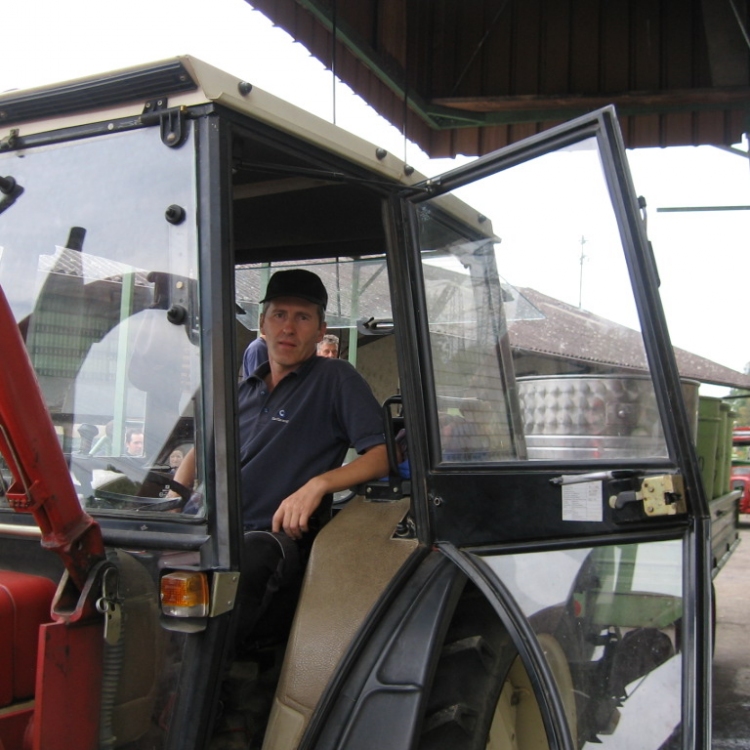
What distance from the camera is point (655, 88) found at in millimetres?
5258

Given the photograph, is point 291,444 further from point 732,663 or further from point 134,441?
point 732,663

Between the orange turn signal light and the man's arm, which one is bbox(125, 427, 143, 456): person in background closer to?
the orange turn signal light

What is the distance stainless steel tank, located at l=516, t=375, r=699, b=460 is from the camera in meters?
1.82

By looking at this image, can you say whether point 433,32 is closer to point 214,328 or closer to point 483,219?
point 483,219

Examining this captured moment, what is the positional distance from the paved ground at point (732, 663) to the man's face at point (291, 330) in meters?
3.09

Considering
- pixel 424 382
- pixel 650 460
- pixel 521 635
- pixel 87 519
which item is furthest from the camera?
pixel 424 382

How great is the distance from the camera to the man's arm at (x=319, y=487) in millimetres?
2016

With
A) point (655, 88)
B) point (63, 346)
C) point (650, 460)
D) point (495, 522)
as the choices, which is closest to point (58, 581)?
point (63, 346)

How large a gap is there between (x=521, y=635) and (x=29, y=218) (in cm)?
142

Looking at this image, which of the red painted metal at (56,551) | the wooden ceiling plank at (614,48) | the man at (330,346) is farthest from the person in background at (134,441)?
the wooden ceiling plank at (614,48)

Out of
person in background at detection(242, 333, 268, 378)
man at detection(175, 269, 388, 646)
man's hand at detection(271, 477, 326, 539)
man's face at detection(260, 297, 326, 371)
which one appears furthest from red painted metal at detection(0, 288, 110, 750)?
person in background at detection(242, 333, 268, 378)

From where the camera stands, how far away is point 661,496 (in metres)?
1.75

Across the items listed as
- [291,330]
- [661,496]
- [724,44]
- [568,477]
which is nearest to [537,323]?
[568,477]

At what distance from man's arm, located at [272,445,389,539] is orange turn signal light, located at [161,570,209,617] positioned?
0.45 meters
